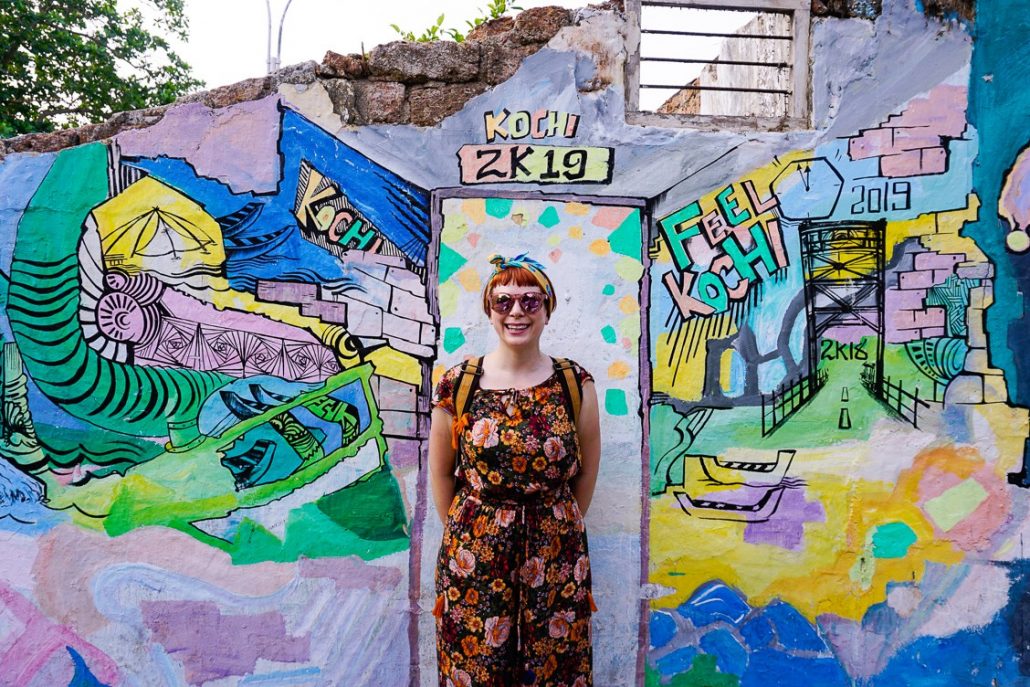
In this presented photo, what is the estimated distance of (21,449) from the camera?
3432 mm

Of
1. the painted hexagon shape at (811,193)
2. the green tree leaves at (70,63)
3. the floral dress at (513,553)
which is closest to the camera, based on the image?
the floral dress at (513,553)

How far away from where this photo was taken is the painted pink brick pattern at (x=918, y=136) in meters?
3.53

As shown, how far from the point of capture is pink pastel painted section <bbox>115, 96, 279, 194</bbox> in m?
3.46

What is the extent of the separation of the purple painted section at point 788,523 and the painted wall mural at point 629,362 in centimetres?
2

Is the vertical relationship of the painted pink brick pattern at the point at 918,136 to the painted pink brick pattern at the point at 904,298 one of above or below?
above

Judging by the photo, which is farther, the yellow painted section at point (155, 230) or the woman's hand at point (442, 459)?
the yellow painted section at point (155, 230)

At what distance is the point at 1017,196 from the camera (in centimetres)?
353

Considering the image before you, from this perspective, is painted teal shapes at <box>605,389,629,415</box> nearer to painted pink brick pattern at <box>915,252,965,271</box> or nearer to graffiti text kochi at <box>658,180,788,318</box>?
graffiti text kochi at <box>658,180,788,318</box>

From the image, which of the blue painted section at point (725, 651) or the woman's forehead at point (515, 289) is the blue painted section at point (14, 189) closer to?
the woman's forehead at point (515, 289)

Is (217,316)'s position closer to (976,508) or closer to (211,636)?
(211,636)

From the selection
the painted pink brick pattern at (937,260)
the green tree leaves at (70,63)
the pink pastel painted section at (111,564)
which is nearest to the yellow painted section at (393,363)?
the pink pastel painted section at (111,564)

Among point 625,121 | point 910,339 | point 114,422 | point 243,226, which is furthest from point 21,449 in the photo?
point 910,339

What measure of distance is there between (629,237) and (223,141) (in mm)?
1763

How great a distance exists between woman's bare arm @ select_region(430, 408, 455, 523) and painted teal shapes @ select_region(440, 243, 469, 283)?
0.76 metres
